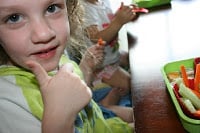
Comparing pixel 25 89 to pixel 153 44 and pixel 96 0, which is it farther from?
pixel 96 0

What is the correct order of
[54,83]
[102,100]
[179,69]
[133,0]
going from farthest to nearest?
1. [133,0]
2. [102,100]
3. [179,69]
4. [54,83]

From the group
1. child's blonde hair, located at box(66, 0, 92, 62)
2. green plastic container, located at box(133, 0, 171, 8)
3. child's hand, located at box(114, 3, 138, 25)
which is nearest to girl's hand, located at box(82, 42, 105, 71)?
child's blonde hair, located at box(66, 0, 92, 62)

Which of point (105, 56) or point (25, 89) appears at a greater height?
point (25, 89)

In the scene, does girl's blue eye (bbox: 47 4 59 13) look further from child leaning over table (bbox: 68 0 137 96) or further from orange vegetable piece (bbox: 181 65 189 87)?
child leaning over table (bbox: 68 0 137 96)

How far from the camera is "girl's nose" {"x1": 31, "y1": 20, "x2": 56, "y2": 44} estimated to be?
0.49 meters

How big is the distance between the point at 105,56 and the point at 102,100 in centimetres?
20

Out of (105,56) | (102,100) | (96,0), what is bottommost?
(102,100)

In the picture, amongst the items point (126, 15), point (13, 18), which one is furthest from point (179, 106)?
point (126, 15)

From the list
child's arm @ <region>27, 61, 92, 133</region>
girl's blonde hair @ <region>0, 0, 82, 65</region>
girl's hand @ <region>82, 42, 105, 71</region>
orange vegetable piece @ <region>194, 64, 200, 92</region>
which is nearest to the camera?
child's arm @ <region>27, 61, 92, 133</region>

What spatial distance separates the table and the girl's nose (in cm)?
23

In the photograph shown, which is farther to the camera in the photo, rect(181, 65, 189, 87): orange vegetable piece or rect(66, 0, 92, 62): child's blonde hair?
rect(66, 0, 92, 62): child's blonde hair

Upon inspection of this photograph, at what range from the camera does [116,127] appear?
788mm

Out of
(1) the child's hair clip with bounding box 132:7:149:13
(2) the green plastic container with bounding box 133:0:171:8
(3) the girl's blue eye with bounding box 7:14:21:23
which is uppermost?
(3) the girl's blue eye with bounding box 7:14:21:23

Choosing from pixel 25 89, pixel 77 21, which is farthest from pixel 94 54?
pixel 25 89
